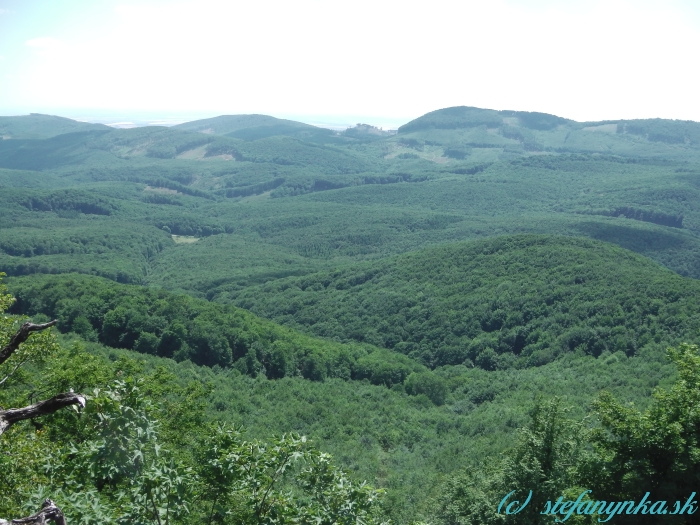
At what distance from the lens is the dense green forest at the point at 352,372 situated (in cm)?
1120

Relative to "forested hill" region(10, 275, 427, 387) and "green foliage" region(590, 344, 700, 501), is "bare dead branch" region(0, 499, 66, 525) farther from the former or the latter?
"forested hill" region(10, 275, 427, 387)

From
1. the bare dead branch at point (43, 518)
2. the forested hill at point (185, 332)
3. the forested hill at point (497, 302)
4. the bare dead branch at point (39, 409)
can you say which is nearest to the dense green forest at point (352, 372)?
the forested hill at point (185, 332)

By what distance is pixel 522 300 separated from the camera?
317 feet

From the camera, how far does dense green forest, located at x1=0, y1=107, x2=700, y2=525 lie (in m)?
11.2

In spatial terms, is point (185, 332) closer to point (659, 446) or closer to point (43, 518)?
point (659, 446)

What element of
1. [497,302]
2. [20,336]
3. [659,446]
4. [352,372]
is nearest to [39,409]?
[20,336]

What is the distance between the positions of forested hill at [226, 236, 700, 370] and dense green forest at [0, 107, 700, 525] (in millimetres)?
478

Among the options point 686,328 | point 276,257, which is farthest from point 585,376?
point 276,257

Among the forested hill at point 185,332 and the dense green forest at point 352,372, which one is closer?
the dense green forest at point 352,372

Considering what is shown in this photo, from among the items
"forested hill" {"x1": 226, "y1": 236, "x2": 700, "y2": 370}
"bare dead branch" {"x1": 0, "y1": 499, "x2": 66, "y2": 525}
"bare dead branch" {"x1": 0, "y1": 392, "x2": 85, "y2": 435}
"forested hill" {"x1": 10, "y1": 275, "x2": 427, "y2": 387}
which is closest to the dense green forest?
"forested hill" {"x1": 10, "y1": 275, "x2": 427, "y2": 387}

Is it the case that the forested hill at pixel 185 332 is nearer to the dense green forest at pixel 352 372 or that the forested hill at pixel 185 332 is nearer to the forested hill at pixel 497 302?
the dense green forest at pixel 352 372

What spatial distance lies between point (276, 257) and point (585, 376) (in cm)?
12304

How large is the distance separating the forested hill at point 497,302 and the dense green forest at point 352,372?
0.48m

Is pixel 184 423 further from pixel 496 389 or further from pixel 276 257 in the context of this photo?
pixel 276 257
